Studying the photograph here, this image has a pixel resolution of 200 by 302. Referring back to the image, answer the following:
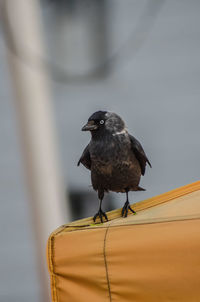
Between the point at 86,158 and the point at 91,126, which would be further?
the point at 86,158

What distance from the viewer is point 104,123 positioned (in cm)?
261

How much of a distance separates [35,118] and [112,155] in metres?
0.91

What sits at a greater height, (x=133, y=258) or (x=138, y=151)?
(x=138, y=151)

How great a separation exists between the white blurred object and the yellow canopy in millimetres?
1420

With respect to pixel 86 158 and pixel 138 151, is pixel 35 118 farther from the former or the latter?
pixel 138 151

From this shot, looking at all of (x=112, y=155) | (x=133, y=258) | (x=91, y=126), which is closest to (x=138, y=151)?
(x=112, y=155)

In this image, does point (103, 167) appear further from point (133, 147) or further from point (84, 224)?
point (84, 224)

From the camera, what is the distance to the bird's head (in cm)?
257

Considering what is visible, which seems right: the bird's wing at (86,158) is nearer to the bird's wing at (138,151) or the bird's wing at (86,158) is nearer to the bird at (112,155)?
the bird at (112,155)

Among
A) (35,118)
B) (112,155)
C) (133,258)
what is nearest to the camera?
(133,258)

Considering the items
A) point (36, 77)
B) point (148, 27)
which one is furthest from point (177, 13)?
point (36, 77)

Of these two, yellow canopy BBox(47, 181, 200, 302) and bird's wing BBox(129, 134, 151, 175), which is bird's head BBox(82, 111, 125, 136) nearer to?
bird's wing BBox(129, 134, 151, 175)

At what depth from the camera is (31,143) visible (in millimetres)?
3256

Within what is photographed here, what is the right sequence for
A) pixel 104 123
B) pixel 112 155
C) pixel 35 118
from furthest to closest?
1. pixel 35 118
2. pixel 104 123
3. pixel 112 155
